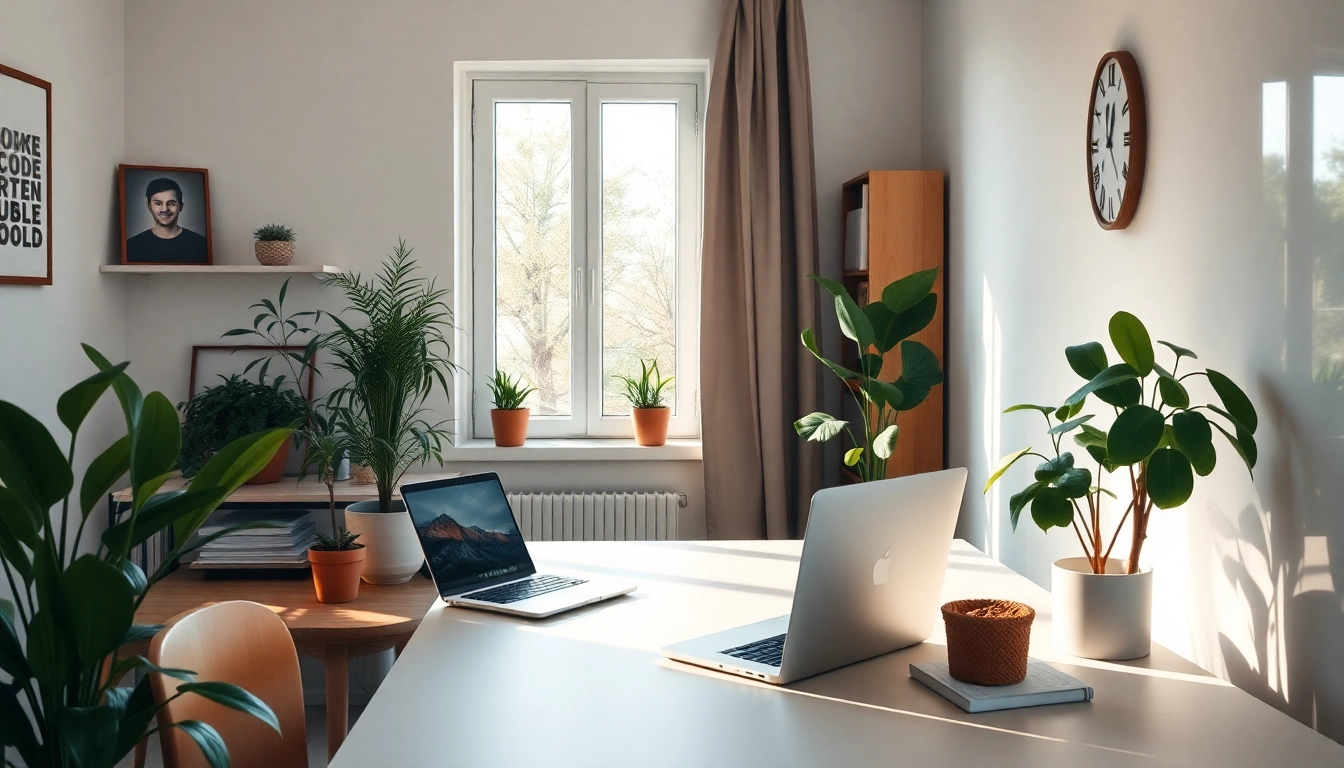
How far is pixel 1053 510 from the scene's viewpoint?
1.72m

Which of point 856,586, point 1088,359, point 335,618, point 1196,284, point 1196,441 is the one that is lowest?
point 335,618

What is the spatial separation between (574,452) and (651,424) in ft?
0.97

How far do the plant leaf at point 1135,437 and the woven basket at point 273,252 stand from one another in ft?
9.31

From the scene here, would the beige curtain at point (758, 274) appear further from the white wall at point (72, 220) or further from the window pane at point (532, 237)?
the white wall at point (72, 220)

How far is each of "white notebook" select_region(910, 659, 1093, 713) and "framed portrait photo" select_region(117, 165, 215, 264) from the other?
3.06m

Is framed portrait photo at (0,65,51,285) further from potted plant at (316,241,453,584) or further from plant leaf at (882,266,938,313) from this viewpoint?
plant leaf at (882,266,938,313)

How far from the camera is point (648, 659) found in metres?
1.64

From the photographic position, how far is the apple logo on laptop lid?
1.57m

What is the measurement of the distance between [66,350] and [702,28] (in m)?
2.38

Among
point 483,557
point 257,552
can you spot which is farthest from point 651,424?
point 483,557

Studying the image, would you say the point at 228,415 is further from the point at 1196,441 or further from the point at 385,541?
the point at 1196,441

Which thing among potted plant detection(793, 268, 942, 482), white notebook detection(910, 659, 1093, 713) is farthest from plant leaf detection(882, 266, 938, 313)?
white notebook detection(910, 659, 1093, 713)

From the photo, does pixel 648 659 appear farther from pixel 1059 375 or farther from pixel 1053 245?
pixel 1053 245

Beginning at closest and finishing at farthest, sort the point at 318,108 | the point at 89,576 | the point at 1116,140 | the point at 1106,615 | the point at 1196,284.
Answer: the point at 89,576, the point at 1106,615, the point at 1196,284, the point at 1116,140, the point at 318,108
